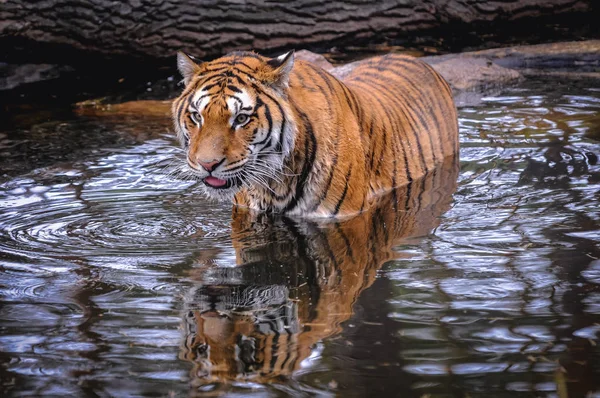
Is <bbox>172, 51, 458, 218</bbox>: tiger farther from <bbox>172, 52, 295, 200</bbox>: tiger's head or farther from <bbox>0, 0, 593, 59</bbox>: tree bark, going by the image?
<bbox>0, 0, 593, 59</bbox>: tree bark

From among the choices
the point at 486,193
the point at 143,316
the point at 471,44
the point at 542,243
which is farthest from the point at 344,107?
the point at 471,44

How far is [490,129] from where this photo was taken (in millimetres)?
5957

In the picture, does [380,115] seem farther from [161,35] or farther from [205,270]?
[161,35]

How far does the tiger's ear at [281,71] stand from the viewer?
12.8ft

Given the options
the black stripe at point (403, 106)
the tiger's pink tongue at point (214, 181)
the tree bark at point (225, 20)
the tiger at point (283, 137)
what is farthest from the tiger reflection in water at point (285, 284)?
the tree bark at point (225, 20)

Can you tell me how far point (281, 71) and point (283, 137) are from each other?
0.98ft

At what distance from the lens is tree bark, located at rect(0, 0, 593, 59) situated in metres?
7.32

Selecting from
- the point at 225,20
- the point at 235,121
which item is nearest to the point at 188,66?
the point at 235,121

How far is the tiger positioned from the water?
14cm

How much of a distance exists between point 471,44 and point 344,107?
4.82 meters

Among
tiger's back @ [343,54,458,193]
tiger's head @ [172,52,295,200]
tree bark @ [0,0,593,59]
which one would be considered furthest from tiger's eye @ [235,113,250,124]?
tree bark @ [0,0,593,59]

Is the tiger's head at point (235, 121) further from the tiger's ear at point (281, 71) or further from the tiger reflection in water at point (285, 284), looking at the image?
the tiger reflection in water at point (285, 284)

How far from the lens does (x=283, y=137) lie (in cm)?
399

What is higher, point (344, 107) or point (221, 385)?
point (344, 107)
